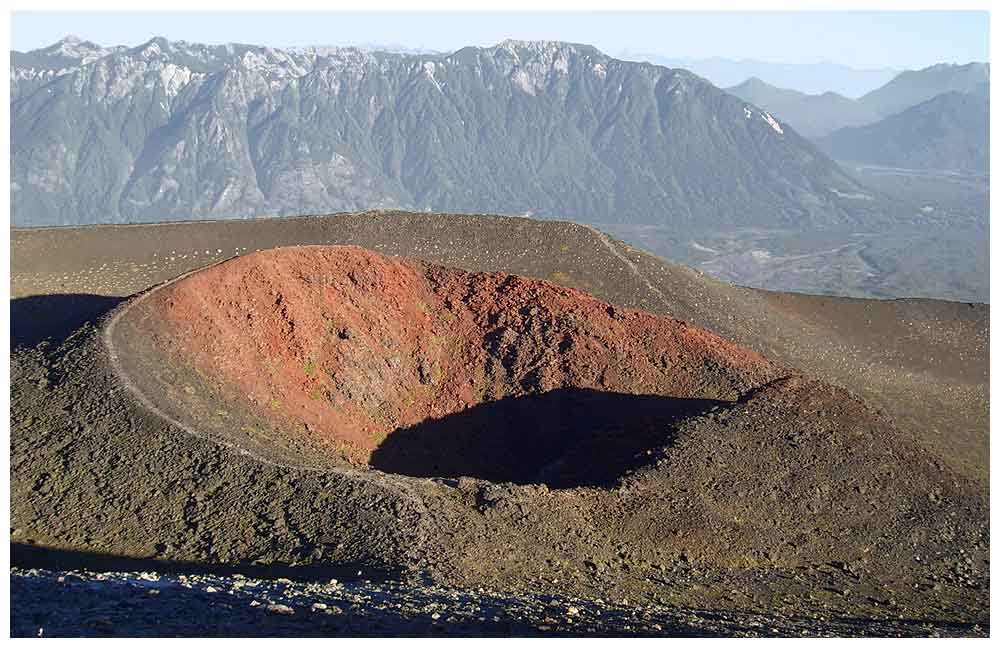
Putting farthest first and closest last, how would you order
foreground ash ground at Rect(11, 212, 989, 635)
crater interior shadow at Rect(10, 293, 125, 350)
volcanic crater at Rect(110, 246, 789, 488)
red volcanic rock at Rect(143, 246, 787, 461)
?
crater interior shadow at Rect(10, 293, 125, 350)
red volcanic rock at Rect(143, 246, 787, 461)
volcanic crater at Rect(110, 246, 789, 488)
foreground ash ground at Rect(11, 212, 989, 635)

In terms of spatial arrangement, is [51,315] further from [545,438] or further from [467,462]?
[545,438]

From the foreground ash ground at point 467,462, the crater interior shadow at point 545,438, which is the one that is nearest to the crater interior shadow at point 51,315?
the foreground ash ground at point 467,462

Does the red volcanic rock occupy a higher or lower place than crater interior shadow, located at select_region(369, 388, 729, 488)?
higher

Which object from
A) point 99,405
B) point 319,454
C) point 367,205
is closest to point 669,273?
point 319,454

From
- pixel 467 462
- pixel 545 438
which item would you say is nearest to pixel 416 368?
pixel 467 462

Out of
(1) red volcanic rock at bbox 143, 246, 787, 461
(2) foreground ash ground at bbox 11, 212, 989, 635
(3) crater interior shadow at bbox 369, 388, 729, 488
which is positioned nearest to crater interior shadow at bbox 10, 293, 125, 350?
(2) foreground ash ground at bbox 11, 212, 989, 635

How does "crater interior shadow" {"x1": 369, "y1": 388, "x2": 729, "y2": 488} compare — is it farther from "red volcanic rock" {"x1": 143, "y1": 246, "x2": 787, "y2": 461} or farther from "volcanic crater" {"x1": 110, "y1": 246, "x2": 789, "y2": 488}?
"red volcanic rock" {"x1": 143, "y1": 246, "x2": 787, "y2": 461}
